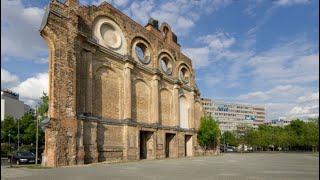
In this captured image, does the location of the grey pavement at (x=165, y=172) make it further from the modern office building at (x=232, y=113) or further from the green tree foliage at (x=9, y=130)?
the modern office building at (x=232, y=113)

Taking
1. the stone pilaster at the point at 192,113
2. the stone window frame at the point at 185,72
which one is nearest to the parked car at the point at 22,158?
the stone pilaster at the point at 192,113

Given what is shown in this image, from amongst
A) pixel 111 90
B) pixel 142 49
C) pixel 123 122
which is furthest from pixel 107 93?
pixel 142 49

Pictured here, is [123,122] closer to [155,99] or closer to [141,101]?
[141,101]

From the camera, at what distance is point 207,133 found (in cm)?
4400

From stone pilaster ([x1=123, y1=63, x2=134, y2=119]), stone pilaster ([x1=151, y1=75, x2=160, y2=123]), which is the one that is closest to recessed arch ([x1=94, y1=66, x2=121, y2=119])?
stone pilaster ([x1=123, y1=63, x2=134, y2=119])

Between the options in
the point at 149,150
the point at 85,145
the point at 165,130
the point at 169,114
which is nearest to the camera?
the point at 85,145

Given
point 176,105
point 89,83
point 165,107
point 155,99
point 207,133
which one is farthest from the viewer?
point 207,133

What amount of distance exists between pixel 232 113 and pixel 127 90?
448 ft

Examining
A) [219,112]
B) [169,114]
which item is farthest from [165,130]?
[219,112]

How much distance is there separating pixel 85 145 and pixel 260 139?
218ft

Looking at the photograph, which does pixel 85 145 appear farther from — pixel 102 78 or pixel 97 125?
pixel 102 78

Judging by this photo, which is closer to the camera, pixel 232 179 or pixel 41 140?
pixel 232 179

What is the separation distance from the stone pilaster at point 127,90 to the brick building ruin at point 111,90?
0.15 feet

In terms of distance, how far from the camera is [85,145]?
81.8ft
